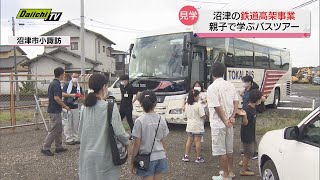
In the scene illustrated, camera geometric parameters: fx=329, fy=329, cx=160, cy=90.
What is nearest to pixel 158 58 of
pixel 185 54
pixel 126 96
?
pixel 185 54

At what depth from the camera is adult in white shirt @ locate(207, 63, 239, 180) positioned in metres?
5.10

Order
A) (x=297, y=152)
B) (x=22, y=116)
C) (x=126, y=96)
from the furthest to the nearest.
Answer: (x=22, y=116), (x=126, y=96), (x=297, y=152)

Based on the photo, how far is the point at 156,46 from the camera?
35.6ft

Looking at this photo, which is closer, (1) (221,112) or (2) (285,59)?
(1) (221,112)

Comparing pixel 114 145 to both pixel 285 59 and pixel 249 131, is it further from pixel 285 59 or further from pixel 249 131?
pixel 285 59

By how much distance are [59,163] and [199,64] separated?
5727 mm

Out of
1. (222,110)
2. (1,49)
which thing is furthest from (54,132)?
(1,49)

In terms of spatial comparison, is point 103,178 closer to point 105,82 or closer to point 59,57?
point 105,82

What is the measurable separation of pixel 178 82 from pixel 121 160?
22.1ft

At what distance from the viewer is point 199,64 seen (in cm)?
1076

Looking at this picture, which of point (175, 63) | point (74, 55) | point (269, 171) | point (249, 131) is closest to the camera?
point (269, 171)

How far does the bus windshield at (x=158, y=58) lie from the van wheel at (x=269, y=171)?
5959 millimetres

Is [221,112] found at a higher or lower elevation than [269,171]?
higher

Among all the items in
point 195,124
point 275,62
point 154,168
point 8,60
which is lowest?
point 154,168
